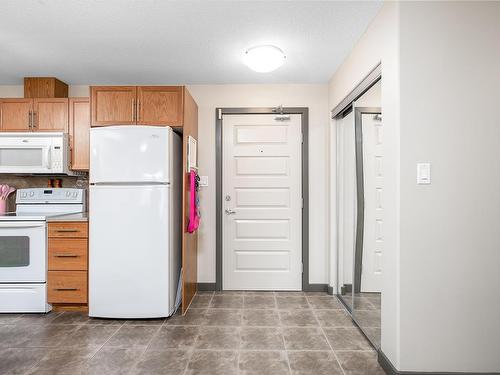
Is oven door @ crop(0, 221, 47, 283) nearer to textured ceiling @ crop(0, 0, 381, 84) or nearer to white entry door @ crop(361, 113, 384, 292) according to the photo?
textured ceiling @ crop(0, 0, 381, 84)

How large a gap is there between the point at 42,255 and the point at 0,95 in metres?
2.14

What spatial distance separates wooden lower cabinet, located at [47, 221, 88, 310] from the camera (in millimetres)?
2967

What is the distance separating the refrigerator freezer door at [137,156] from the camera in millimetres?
2824

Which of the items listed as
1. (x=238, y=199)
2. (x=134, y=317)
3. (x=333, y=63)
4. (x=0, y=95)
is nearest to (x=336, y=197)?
(x=238, y=199)

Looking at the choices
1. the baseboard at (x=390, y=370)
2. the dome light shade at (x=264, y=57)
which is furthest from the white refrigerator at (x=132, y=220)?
the baseboard at (x=390, y=370)

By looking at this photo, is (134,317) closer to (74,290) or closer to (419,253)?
(74,290)

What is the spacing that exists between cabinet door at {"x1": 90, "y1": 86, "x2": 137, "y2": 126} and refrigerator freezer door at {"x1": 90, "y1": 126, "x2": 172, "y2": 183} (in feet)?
0.64

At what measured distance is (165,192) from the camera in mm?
2834

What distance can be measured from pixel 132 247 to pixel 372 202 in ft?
6.91

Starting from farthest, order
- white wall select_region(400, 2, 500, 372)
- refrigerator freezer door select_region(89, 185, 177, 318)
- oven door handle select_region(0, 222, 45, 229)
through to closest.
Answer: oven door handle select_region(0, 222, 45, 229), refrigerator freezer door select_region(89, 185, 177, 318), white wall select_region(400, 2, 500, 372)

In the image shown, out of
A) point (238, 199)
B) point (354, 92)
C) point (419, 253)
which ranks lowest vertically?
point (419, 253)

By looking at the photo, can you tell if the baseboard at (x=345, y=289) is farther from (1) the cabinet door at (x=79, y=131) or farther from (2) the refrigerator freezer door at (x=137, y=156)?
(1) the cabinet door at (x=79, y=131)

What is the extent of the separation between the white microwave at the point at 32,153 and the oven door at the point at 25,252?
24.8 inches

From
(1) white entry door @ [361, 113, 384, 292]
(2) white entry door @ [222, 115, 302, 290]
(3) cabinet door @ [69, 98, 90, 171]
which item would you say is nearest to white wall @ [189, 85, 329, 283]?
(2) white entry door @ [222, 115, 302, 290]
